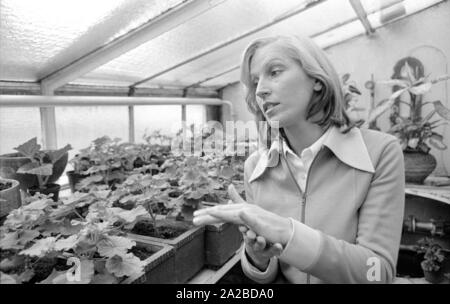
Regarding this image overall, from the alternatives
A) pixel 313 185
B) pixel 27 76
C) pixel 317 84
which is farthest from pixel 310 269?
pixel 27 76

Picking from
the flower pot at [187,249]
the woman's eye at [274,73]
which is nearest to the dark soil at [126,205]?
the flower pot at [187,249]

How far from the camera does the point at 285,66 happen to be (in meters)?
0.71

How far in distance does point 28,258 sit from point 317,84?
2.45ft

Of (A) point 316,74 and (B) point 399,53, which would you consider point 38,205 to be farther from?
(B) point 399,53

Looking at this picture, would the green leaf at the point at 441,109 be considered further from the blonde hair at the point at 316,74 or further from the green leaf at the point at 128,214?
the green leaf at the point at 128,214

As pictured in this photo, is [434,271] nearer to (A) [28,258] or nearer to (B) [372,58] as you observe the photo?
(B) [372,58]

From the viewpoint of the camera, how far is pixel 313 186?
0.76 metres

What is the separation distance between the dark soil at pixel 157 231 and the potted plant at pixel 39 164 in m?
0.39

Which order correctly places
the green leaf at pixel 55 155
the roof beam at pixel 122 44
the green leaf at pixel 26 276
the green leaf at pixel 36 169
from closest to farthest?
the green leaf at pixel 26 276 < the green leaf at pixel 36 169 < the green leaf at pixel 55 155 < the roof beam at pixel 122 44

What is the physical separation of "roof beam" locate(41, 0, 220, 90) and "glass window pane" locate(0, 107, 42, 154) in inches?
7.2

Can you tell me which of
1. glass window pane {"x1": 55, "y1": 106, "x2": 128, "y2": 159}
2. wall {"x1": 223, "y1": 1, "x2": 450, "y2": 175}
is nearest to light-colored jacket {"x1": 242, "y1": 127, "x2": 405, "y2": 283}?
glass window pane {"x1": 55, "y1": 106, "x2": 128, "y2": 159}

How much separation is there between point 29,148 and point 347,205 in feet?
3.65

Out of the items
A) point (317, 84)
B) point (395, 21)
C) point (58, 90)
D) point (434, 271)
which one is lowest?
point (434, 271)

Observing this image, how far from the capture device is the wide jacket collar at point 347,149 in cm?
71
